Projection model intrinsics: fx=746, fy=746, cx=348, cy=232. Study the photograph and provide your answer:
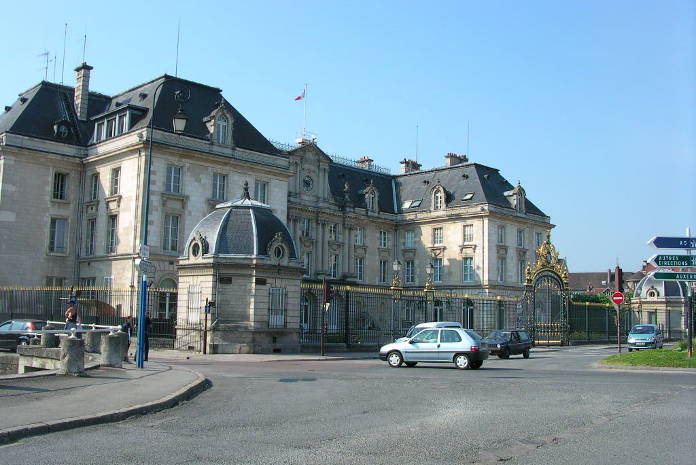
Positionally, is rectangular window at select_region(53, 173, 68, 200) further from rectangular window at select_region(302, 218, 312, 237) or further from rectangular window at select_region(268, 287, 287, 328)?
rectangular window at select_region(268, 287, 287, 328)

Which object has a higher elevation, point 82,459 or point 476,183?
point 476,183

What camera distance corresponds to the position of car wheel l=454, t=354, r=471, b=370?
24219 mm

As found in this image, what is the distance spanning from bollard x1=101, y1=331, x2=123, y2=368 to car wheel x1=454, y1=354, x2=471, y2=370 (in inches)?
416

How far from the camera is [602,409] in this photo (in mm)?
13062

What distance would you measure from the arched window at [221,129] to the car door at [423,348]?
27.2 metres

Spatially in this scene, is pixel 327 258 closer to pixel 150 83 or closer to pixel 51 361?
pixel 150 83

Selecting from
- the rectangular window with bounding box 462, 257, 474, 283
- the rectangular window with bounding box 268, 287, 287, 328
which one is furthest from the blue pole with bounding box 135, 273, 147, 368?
the rectangular window with bounding box 462, 257, 474, 283

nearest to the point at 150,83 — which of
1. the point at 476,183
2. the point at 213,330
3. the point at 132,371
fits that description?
the point at 213,330

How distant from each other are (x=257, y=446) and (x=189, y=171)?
38670 mm

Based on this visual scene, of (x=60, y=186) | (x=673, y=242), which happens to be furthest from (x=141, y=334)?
(x=60, y=186)

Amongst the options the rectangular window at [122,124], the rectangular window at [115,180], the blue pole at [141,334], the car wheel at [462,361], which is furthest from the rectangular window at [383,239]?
the blue pole at [141,334]

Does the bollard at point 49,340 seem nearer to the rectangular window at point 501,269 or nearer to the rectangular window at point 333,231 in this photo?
the rectangular window at point 333,231

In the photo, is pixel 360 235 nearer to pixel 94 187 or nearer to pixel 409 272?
pixel 409 272

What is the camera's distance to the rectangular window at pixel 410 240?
69.7 meters
